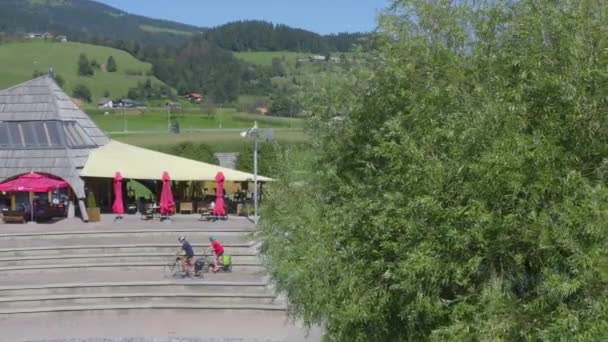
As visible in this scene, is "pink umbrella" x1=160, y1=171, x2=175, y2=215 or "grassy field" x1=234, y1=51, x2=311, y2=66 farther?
"grassy field" x1=234, y1=51, x2=311, y2=66

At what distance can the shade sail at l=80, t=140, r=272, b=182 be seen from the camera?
25828 mm

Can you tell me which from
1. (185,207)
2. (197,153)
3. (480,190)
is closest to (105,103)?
(197,153)

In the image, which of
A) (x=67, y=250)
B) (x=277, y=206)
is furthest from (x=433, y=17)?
(x=67, y=250)

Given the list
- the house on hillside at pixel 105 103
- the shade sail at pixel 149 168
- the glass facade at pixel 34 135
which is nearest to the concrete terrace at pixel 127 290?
the shade sail at pixel 149 168

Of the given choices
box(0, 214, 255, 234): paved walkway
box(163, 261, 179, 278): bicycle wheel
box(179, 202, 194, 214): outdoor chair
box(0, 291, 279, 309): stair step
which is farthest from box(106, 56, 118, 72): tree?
box(0, 291, 279, 309): stair step

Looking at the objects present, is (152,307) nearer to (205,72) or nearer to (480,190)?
(480,190)

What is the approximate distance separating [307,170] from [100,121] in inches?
3312

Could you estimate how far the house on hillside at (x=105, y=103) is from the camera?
372 feet

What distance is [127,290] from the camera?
63.4 ft

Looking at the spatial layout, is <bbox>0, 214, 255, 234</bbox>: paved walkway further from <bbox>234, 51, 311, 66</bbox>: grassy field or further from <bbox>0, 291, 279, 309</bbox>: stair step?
<bbox>234, 51, 311, 66</bbox>: grassy field

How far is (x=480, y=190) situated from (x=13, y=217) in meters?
20.8

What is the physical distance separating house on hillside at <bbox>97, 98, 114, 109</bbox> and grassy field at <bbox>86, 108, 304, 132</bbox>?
2.68 meters

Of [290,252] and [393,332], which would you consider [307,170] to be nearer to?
[290,252]

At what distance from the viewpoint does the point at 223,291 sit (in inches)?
758
